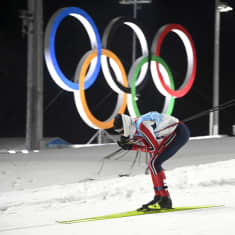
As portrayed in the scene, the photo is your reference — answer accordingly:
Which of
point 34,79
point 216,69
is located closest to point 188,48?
point 216,69

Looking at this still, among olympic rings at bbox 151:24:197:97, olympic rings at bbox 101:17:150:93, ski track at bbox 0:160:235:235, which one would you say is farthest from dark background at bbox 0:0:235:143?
ski track at bbox 0:160:235:235

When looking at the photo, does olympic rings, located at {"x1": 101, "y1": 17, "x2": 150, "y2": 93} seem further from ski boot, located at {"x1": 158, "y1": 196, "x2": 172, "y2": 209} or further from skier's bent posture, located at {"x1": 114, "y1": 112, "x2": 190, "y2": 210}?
ski boot, located at {"x1": 158, "y1": 196, "x2": 172, "y2": 209}

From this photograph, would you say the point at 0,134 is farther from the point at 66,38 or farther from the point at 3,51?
the point at 66,38

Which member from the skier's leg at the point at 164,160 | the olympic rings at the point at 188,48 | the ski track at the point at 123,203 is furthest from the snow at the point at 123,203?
the olympic rings at the point at 188,48

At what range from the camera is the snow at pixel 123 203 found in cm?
684

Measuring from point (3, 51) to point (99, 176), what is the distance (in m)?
19.5

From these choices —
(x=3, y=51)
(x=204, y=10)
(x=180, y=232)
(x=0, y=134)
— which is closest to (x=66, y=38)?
(x=3, y=51)

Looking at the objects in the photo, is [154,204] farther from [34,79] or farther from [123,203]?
[34,79]

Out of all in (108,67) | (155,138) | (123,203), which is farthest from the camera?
(108,67)

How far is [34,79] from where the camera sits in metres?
14.9

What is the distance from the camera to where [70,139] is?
32188 mm

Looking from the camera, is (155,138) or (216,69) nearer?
(155,138)

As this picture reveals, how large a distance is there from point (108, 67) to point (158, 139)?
9.82 metres

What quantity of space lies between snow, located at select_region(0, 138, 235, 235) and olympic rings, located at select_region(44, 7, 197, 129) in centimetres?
458
